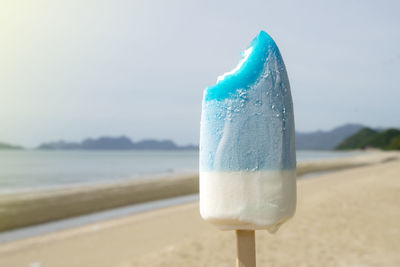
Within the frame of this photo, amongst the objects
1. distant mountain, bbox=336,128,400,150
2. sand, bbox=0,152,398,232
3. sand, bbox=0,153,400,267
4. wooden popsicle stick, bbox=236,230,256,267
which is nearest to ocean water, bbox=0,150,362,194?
sand, bbox=0,152,398,232

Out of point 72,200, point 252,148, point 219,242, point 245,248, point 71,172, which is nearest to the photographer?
point 252,148

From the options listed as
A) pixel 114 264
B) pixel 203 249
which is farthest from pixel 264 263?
pixel 114 264

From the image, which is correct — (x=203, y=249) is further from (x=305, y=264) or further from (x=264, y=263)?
(x=305, y=264)

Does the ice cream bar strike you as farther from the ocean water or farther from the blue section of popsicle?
the ocean water

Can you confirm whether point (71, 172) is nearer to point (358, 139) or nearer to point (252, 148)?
point (252, 148)

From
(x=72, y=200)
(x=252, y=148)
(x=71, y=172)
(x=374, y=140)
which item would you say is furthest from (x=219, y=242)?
(x=374, y=140)
